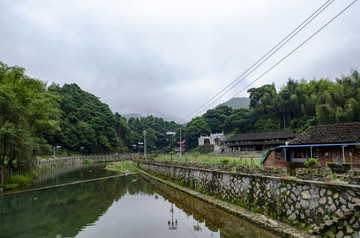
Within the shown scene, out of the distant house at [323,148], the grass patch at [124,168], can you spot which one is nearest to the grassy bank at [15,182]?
the grass patch at [124,168]

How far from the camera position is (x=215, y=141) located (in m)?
66.0

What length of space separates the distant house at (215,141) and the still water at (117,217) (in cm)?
4722

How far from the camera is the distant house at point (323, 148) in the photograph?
49.6 ft

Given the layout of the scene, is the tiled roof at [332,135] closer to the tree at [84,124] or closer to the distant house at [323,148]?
the distant house at [323,148]

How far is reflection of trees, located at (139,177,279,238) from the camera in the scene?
25.5 ft

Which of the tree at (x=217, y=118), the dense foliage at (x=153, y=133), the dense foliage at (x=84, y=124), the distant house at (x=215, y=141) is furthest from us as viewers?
the dense foliage at (x=153, y=133)

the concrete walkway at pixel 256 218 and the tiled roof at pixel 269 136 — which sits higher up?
the tiled roof at pixel 269 136

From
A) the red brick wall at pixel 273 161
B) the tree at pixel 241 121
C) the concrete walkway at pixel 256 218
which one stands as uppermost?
the tree at pixel 241 121

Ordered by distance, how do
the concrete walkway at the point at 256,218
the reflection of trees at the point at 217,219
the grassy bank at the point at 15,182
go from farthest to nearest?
1. the grassy bank at the point at 15,182
2. the reflection of trees at the point at 217,219
3. the concrete walkway at the point at 256,218

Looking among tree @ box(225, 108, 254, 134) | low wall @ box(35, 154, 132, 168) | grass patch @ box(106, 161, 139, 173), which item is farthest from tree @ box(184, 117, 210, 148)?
grass patch @ box(106, 161, 139, 173)

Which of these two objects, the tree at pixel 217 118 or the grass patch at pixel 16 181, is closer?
the grass patch at pixel 16 181

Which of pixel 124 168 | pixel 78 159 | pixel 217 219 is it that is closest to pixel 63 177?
pixel 124 168

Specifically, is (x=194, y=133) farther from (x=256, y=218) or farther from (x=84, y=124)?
(x=256, y=218)

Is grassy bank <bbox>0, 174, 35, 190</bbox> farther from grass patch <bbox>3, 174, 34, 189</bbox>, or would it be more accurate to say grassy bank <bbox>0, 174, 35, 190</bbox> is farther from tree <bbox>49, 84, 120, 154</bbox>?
tree <bbox>49, 84, 120, 154</bbox>
